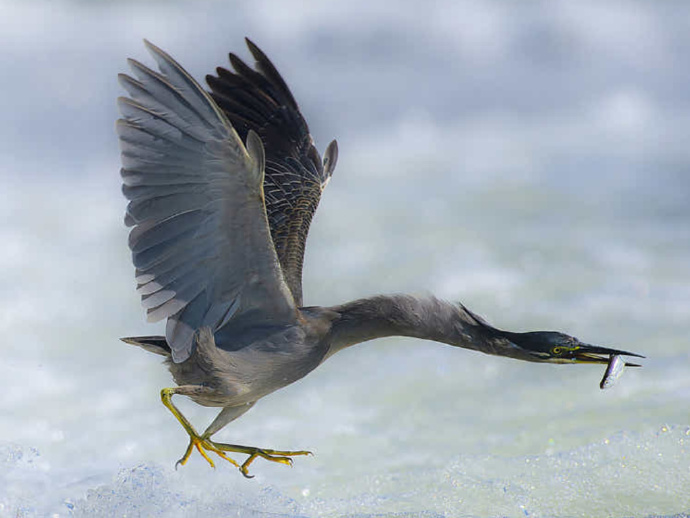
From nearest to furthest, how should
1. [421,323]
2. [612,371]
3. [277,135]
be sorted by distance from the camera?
[612,371], [421,323], [277,135]

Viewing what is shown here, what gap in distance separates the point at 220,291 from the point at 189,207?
654 millimetres

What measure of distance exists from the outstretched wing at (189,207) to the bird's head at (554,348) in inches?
63.6

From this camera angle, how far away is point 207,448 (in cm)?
600

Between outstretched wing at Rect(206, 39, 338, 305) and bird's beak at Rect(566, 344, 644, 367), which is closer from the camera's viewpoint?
bird's beak at Rect(566, 344, 644, 367)

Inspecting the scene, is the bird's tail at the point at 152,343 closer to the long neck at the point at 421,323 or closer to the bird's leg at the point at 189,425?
the bird's leg at the point at 189,425

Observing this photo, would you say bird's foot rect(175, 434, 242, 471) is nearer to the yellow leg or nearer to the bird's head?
the yellow leg

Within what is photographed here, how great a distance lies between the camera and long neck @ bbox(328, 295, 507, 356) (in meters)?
5.97

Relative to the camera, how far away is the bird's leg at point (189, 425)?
5715 mm

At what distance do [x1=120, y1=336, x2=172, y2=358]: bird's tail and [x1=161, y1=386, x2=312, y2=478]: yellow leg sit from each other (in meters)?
0.41

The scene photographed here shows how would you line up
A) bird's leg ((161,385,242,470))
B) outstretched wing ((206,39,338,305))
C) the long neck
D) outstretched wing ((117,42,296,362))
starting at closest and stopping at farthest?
outstretched wing ((117,42,296,362)) < bird's leg ((161,385,242,470)) < the long neck < outstretched wing ((206,39,338,305))

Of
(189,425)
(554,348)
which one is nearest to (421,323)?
(554,348)

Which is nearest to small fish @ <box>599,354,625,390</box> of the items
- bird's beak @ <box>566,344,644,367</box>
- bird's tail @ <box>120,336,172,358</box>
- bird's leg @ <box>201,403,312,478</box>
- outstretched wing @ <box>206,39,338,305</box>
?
bird's beak @ <box>566,344,644,367</box>

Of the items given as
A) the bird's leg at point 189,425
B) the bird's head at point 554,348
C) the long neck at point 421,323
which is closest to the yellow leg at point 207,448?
the bird's leg at point 189,425

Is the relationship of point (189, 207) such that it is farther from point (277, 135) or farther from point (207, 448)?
point (277, 135)
